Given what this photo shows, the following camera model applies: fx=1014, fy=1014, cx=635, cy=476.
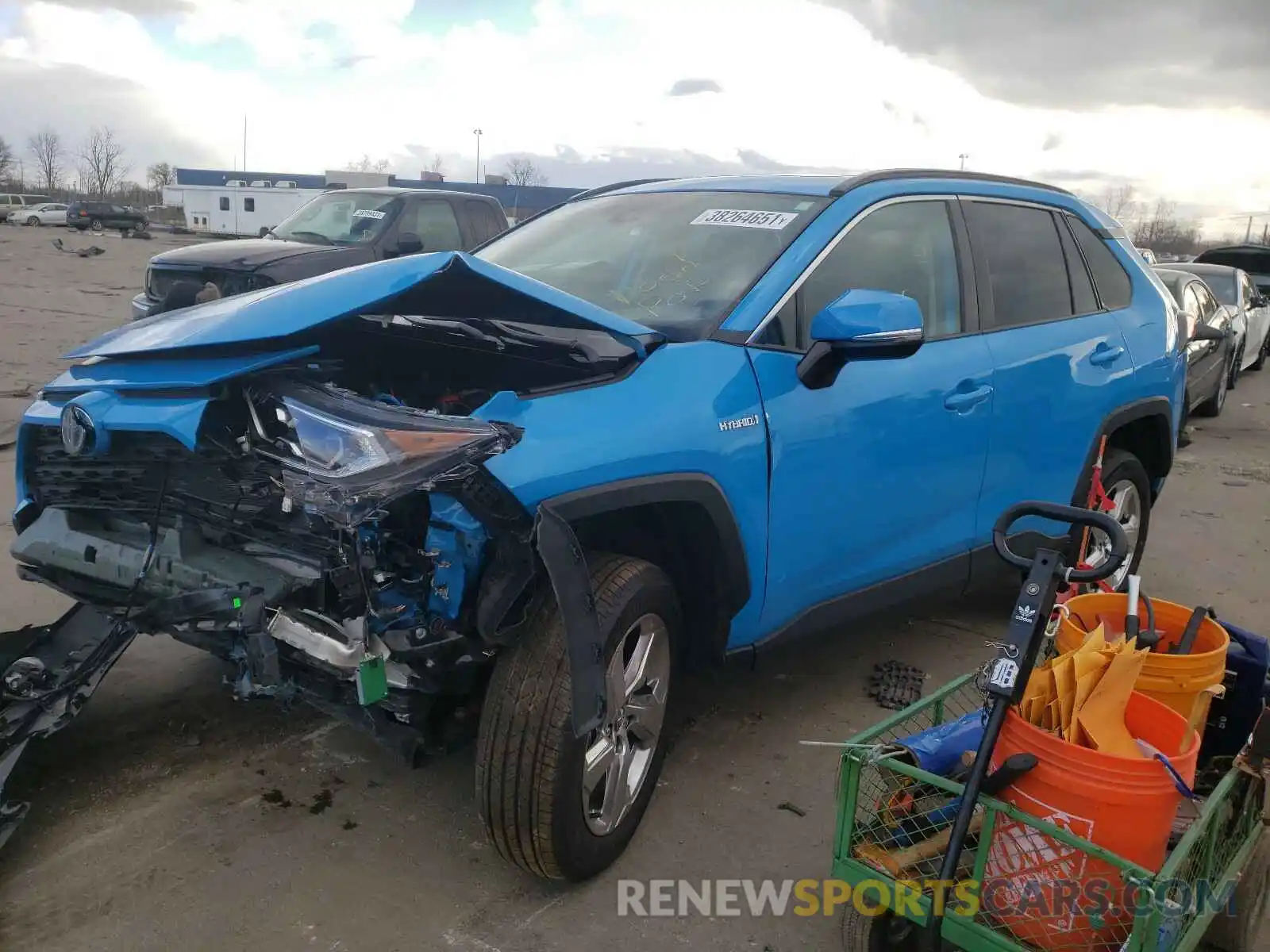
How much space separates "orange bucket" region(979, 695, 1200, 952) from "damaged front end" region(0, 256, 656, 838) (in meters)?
0.93

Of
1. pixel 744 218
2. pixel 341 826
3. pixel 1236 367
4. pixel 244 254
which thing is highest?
pixel 744 218

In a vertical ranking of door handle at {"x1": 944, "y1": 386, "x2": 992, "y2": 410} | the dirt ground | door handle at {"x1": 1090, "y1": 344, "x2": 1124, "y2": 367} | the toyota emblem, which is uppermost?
door handle at {"x1": 1090, "y1": 344, "x2": 1124, "y2": 367}

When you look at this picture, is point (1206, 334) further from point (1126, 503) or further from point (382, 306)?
point (382, 306)

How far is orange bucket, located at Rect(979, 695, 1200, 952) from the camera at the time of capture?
6.65 feet

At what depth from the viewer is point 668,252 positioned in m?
3.41

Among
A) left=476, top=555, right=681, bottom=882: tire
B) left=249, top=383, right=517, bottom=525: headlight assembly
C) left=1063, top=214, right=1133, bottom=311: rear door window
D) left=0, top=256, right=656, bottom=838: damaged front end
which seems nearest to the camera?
left=249, top=383, right=517, bottom=525: headlight assembly

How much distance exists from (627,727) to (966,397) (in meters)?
1.70

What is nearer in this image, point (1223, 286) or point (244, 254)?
point (244, 254)

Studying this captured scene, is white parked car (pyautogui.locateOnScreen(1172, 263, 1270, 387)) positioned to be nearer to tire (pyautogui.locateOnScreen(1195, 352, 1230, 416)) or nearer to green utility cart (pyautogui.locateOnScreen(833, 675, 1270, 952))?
tire (pyautogui.locateOnScreen(1195, 352, 1230, 416))

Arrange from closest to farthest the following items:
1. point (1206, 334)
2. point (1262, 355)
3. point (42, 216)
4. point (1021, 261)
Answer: point (1021, 261) < point (1206, 334) < point (1262, 355) < point (42, 216)

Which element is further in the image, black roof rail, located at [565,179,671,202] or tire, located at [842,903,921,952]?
black roof rail, located at [565,179,671,202]

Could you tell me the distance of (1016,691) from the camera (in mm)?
2119

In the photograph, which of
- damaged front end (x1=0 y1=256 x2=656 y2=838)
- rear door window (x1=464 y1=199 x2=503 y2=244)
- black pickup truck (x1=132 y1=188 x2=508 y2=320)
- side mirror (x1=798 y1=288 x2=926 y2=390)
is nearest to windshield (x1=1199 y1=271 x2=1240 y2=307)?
rear door window (x1=464 y1=199 x2=503 y2=244)

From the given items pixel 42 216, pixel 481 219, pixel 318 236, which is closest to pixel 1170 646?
pixel 318 236
